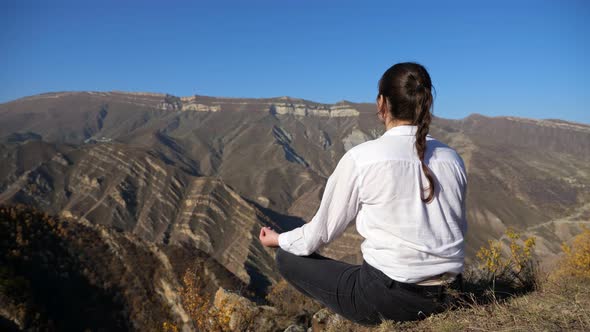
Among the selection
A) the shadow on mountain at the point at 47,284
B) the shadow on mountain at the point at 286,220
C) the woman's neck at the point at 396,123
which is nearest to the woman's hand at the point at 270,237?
the woman's neck at the point at 396,123

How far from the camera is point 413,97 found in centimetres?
322

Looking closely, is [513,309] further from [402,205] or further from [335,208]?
[335,208]

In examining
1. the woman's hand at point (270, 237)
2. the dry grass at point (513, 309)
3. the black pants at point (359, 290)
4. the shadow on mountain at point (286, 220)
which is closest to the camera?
the black pants at point (359, 290)

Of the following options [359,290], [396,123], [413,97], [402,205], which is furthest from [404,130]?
[359,290]

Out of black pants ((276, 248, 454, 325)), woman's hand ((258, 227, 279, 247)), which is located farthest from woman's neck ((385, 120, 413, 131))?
woman's hand ((258, 227, 279, 247))

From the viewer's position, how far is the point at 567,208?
137500mm

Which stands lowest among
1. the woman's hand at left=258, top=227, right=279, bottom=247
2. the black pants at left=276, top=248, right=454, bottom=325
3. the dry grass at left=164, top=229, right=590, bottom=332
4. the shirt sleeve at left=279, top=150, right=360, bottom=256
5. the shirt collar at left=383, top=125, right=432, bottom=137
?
the dry grass at left=164, top=229, right=590, bottom=332

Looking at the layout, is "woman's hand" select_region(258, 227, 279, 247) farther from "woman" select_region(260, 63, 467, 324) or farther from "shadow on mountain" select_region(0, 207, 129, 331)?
"shadow on mountain" select_region(0, 207, 129, 331)

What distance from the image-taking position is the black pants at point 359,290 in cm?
336

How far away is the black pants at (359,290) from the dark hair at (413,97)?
0.84m

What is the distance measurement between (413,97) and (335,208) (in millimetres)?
1124

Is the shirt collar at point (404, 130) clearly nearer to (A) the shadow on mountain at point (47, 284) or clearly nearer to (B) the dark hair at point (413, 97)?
(B) the dark hair at point (413, 97)

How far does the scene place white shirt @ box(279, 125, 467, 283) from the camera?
3.09 meters

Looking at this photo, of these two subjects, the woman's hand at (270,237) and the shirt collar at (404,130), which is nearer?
the shirt collar at (404,130)
